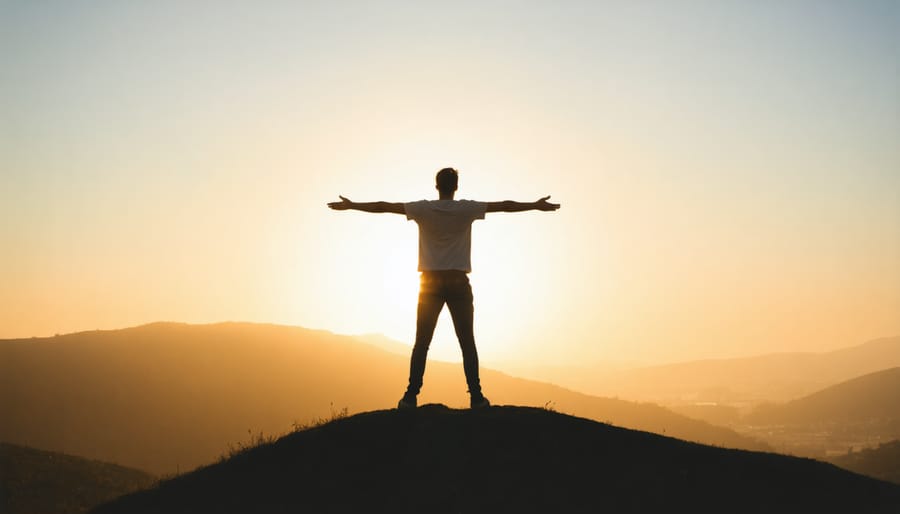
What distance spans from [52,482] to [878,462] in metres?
135

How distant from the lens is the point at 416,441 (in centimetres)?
988

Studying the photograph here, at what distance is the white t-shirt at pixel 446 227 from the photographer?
10.1m

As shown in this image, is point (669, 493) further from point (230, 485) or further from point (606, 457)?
point (230, 485)

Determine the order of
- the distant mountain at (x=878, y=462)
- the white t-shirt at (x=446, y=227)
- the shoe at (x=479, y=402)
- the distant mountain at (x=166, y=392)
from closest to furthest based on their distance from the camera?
1. the white t-shirt at (x=446, y=227)
2. the shoe at (x=479, y=402)
3. the distant mountain at (x=878, y=462)
4. the distant mountain at (x=166, y=392)

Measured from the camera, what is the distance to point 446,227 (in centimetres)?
1017

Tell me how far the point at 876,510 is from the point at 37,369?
167004mm

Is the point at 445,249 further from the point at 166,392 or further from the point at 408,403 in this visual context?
the point at 166,392

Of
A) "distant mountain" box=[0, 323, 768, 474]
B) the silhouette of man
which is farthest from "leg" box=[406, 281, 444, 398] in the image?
"distant mountain" box=[0, 323, 768, 474]

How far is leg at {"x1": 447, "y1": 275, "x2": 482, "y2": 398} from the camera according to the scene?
1029 cm

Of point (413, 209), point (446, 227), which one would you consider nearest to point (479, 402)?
point (446, 227)

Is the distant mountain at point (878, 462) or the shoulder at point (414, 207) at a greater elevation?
the shoulder at point (414, 207)

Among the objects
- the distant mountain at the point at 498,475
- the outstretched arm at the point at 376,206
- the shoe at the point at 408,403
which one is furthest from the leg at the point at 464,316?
the outstretched arm at the point at 376,206

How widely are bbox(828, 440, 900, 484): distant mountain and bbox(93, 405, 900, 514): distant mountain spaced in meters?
119

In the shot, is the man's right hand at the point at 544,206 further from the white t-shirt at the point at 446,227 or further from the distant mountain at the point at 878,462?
the distant mountain at the point at 878,462
